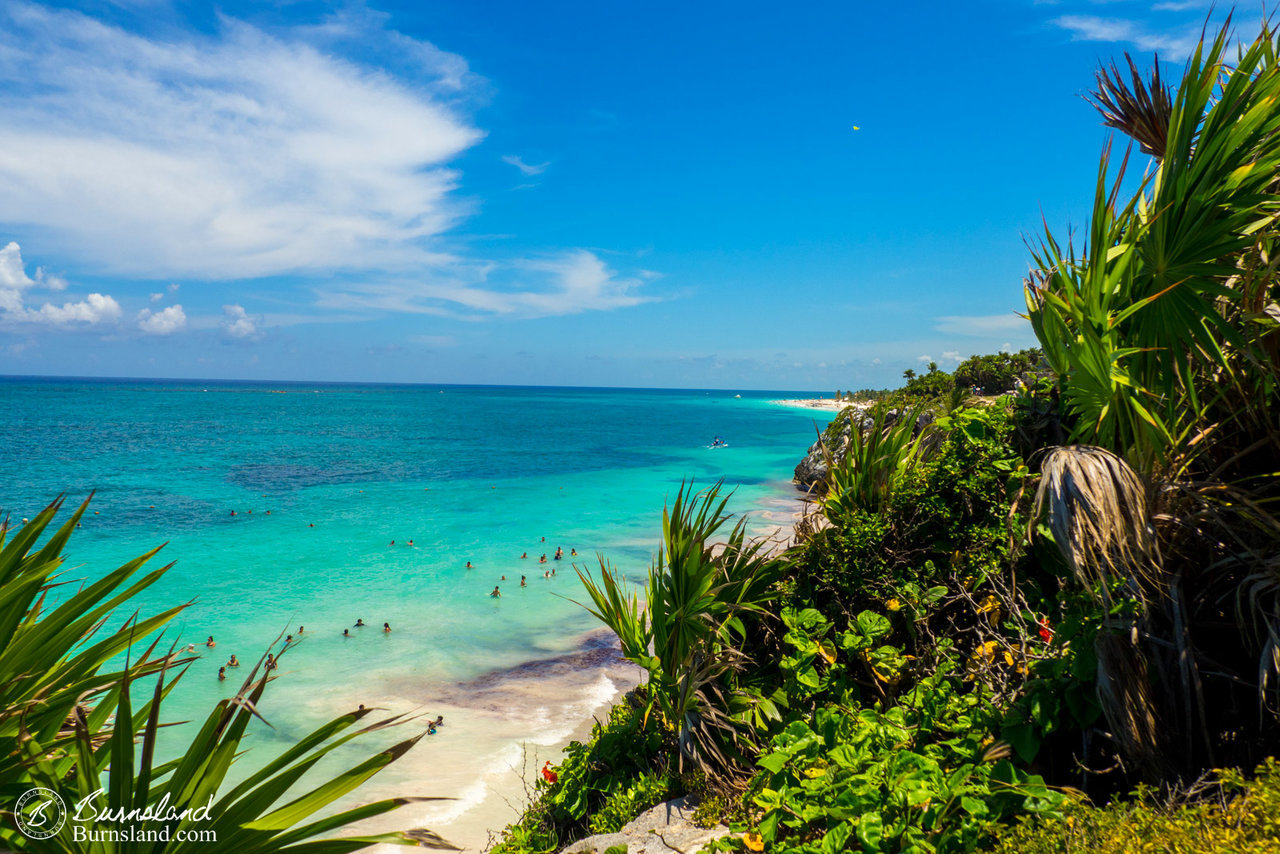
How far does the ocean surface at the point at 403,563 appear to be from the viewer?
431 inches

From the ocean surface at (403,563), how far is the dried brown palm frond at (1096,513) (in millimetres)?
3130

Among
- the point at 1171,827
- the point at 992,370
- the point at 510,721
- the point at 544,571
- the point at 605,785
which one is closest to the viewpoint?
the point at 1171,827

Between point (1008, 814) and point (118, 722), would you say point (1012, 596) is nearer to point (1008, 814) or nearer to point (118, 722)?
point (1008, 814)

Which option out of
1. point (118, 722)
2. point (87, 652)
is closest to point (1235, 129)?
point (118, 722)

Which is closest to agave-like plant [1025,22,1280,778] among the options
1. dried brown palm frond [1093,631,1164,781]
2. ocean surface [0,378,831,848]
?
dried brown palm frond [1093,631,1164,781]

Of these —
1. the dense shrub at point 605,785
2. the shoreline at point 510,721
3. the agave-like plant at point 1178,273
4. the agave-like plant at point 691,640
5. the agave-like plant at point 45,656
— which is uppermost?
the agave-like plant at point 1178,273

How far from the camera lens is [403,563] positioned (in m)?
21.8

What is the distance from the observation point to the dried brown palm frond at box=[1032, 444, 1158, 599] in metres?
2.75

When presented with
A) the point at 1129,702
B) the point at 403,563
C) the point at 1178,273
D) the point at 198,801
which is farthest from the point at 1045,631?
the point at 403,563

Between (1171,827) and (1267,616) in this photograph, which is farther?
(1267,616)

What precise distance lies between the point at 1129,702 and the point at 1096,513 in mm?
1049

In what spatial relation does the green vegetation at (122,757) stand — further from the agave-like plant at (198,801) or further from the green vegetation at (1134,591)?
the green vegetation at (1134,591)

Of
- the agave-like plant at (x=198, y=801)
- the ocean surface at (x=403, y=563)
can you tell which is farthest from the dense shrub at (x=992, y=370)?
the agave-like plant at (x=198, y=801)

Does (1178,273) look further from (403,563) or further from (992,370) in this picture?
(992,370)
